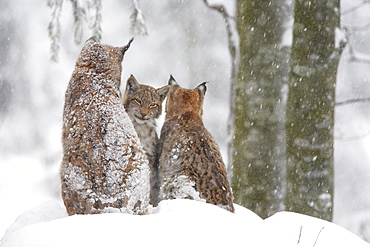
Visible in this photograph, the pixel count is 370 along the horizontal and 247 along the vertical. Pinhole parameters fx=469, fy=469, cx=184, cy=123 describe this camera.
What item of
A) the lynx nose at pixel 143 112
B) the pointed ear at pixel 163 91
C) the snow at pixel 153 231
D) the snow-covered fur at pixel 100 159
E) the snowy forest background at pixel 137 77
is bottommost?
the snow at pixel 153 231

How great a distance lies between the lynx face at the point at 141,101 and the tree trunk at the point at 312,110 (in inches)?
50.6

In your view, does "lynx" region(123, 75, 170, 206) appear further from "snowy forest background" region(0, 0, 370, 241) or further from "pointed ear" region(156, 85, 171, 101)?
"snowy forest background" region(0, 0, 370, 241)

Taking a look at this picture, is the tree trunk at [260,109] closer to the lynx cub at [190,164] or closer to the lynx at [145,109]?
the lynx cub at [190,164]

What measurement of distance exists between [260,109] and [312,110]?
1.87 feet

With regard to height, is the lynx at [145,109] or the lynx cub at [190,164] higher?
the lynx at [145,109]

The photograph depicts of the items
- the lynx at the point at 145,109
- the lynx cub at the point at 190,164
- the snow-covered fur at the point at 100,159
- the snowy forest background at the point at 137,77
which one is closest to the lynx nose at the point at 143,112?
the lynx at the point at 145,109

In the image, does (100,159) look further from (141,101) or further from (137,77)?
(137,77)

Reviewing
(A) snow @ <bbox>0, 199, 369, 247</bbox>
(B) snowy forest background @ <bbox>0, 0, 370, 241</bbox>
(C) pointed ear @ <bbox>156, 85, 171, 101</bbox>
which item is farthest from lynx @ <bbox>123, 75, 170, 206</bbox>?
(B) snowy forest background @ <bbox>0, 0, 370, 241</bbox>

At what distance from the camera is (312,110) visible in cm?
442

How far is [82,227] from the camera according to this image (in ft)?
6.18

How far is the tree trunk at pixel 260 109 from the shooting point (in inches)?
185

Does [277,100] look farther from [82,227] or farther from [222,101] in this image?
[222,101]

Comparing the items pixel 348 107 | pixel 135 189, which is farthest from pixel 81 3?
pixel 348 107

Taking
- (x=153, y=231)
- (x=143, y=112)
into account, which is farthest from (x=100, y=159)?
(x=143, y=112)
